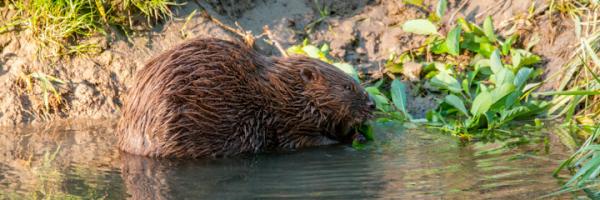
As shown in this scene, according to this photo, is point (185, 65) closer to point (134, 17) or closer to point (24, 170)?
point (24, 170)

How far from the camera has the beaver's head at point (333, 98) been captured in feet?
21.9

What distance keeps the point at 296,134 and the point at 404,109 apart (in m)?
1.11

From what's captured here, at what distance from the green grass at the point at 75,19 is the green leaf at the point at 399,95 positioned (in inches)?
80.6

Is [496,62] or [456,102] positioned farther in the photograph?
[496,62]

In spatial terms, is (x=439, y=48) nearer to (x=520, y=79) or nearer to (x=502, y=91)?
(x=520, y=79)

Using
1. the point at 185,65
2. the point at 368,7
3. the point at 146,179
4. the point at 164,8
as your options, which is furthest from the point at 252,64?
the point at 368,7

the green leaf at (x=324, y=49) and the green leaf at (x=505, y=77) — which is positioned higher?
the green leaf at (x=324, y=49)

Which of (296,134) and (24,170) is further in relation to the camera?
(296,134)

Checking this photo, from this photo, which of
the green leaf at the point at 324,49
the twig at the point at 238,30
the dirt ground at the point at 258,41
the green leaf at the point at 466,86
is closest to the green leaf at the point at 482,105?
the green leaf at the point at 466,86

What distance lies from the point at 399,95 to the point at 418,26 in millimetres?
933

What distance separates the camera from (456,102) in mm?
7012

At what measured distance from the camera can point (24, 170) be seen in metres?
5.73

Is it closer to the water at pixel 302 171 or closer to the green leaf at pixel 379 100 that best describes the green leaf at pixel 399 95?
the green leaf at pixel 379 100

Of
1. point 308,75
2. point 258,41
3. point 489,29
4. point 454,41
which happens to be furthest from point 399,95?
point 258,41
